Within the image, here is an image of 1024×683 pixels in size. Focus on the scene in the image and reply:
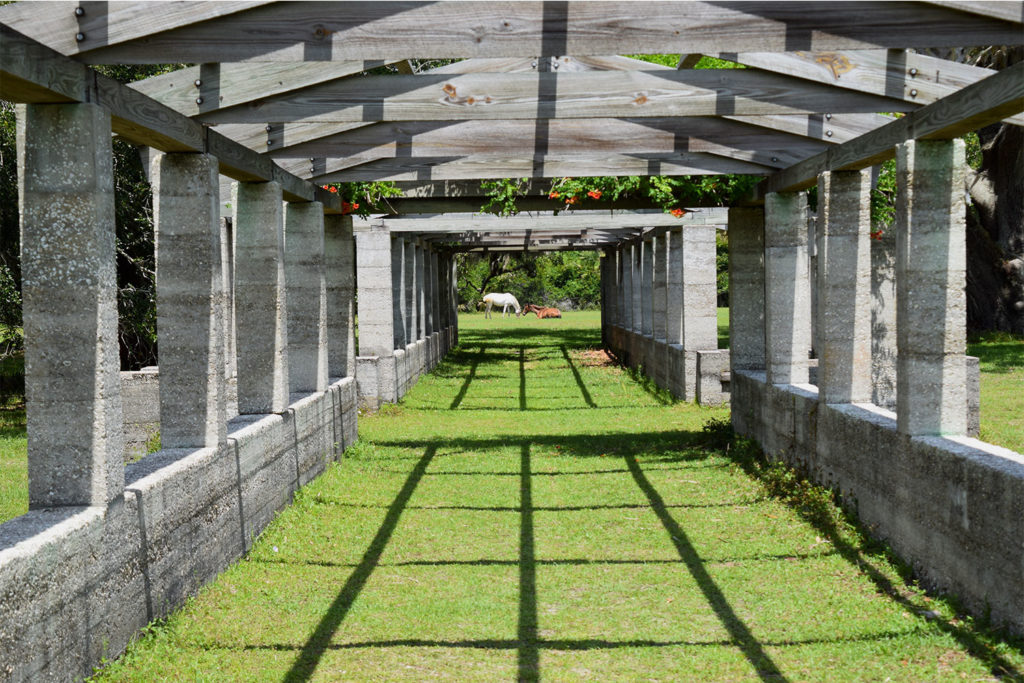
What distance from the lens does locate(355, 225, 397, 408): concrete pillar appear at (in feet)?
56.4

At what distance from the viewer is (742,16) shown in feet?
18.1

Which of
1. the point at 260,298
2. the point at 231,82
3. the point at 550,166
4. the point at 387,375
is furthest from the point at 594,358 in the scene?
the point at 231,82

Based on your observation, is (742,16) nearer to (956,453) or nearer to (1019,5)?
(1019,5)

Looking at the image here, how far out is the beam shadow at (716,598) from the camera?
5434 millimetres

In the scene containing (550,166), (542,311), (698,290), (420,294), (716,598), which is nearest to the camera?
(716,598)

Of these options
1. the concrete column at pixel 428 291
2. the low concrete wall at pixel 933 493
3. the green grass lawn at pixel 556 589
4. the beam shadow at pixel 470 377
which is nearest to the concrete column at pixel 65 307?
the green grass lawn at pixel 556 589

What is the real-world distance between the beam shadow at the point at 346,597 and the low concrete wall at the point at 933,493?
3.33 metres

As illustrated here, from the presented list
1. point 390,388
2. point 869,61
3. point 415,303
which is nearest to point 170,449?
point 869,61

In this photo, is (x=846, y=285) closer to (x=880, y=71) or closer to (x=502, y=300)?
(x=880, y=71)

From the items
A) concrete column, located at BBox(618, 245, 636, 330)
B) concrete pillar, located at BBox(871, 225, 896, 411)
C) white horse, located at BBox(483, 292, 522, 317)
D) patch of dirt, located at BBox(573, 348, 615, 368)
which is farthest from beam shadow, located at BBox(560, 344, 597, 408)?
white horse, located at BBox(483, 292, 522, 317)

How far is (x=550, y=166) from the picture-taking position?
9.59 metres

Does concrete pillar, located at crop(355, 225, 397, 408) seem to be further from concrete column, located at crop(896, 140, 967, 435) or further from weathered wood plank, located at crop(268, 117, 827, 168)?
concrete column, located at crop(896, 140, 967, 435)

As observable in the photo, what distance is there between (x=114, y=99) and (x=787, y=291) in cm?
674

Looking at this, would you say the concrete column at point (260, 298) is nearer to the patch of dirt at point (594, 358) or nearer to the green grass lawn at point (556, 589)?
the green grass lawn at point (556, 589)
